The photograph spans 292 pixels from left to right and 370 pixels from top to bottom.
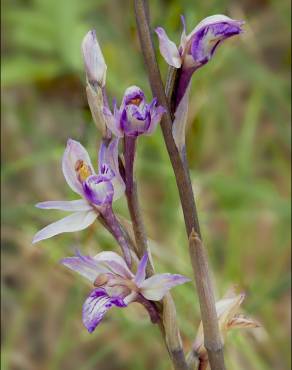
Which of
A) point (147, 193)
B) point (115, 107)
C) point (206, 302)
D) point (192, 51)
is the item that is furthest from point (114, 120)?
point (147, 193)

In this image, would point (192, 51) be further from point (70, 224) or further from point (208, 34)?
point (70, 224)

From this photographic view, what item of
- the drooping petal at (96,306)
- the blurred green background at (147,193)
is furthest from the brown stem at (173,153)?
the blurred green background at (147,193)

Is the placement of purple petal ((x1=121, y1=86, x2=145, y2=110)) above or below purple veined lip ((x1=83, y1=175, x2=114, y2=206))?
above

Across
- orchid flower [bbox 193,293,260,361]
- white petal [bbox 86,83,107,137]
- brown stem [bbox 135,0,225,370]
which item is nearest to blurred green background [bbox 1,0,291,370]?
orchid flower [bbox 193,293,260,361]

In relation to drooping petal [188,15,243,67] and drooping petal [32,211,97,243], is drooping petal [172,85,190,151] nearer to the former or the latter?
drooping petal [188,15,243,67]

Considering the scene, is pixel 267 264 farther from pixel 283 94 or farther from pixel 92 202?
pixel 92 202
